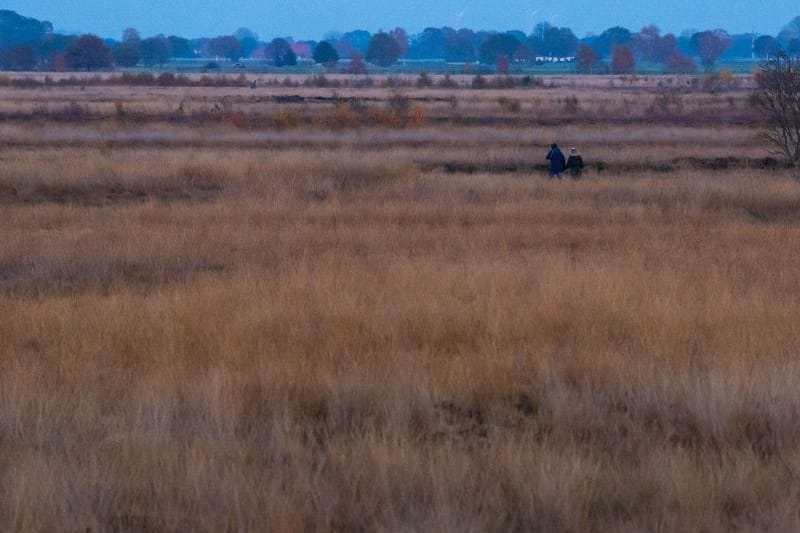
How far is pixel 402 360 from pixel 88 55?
141205 millimetres

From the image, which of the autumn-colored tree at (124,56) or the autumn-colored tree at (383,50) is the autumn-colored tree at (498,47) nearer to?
the autumn-colored tree at (383,50)

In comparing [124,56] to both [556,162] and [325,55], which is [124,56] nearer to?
[325,55]

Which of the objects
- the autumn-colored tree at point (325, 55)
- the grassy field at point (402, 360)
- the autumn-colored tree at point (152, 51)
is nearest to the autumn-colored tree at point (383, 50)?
the autumn-colored tree at point (325, 55)

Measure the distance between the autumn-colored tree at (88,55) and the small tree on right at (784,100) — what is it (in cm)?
12444

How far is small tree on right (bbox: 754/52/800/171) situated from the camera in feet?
87.7

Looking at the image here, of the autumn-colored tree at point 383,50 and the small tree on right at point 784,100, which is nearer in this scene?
the small tree on right at point 784,100

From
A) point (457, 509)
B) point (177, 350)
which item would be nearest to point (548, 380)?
point (457, 509)

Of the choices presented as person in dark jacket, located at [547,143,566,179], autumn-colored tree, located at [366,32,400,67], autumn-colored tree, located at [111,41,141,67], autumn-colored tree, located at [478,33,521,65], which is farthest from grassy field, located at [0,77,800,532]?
autumn-colored tree, located at [366,32,400,67]

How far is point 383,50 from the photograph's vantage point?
175875mm

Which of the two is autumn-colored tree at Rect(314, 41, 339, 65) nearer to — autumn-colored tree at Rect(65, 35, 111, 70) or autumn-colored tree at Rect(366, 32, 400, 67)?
autumn-colored tree at Rect(366, 32, 400, 67)

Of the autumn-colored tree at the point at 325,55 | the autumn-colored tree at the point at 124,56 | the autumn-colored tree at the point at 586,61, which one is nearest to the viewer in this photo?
the autumn-colored tree at the point at 586,61

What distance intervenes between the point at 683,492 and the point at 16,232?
46.7ft

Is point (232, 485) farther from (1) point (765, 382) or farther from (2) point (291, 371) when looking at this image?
(1) point (765, 382)

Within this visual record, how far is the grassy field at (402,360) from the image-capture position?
5664 millimetres
